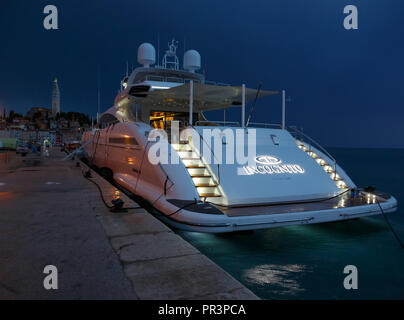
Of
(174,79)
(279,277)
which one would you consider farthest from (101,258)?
(174,79)

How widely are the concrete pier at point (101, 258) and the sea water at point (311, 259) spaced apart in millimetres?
1530

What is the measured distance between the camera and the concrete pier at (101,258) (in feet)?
7.88

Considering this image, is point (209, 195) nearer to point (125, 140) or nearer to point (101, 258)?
point (101, 258)

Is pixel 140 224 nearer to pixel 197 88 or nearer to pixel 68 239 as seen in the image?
pixel 68 239

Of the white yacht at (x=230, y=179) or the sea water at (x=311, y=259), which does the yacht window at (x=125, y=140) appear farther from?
the sea water at (x=311, y=259)

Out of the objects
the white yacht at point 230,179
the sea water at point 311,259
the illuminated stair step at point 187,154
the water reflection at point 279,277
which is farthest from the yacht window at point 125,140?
the water reflection at point 279,277

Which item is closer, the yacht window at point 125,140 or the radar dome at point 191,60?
the yacht window at point 125,140

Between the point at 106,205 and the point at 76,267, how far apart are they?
2.68 metres

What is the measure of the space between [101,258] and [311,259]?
368cm

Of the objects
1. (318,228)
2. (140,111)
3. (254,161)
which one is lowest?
(318,228)

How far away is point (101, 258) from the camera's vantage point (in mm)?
3109

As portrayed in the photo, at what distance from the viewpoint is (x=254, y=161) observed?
7.18 meters
